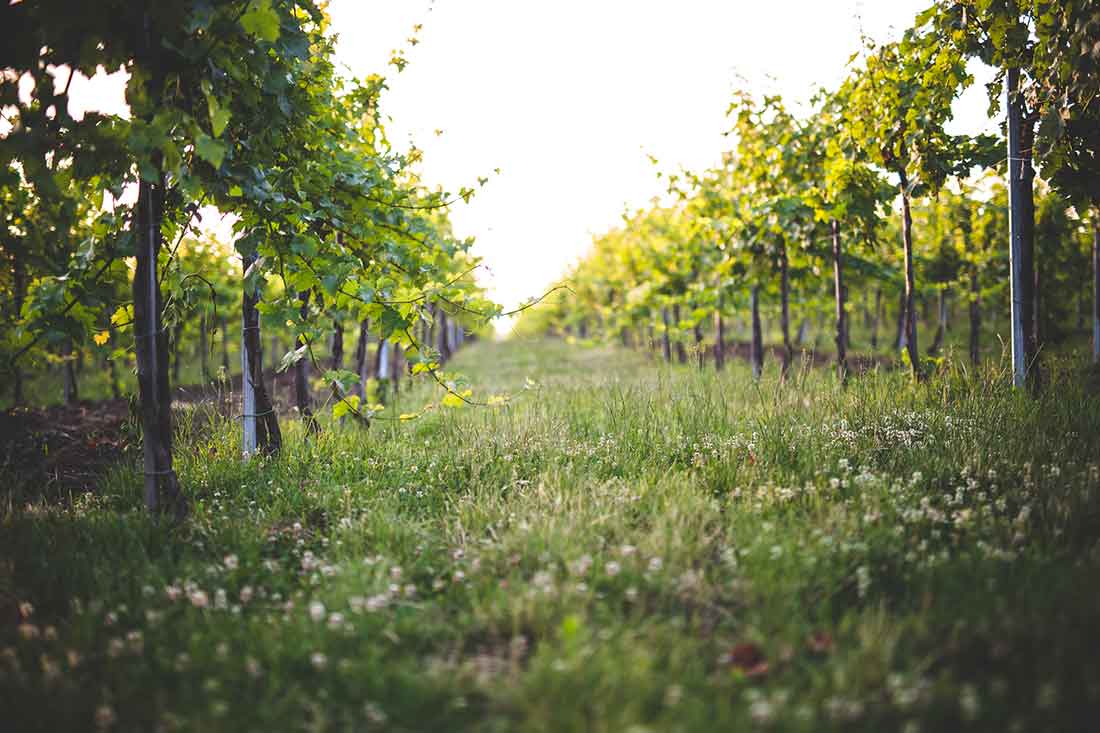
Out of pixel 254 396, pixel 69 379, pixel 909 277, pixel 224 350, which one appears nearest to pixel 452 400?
pixel 254 396

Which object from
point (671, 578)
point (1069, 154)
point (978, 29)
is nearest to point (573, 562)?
point (671, 578)

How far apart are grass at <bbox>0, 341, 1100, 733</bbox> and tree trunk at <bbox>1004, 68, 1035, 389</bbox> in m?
1.31

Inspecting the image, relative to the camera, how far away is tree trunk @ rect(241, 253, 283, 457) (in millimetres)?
5324

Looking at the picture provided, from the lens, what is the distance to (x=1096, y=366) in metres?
8.46

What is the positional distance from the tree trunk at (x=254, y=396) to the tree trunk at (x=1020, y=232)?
736 cm

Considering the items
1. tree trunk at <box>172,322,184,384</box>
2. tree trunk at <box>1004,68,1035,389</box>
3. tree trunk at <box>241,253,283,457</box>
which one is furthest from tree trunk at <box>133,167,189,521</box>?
tree trunk at <box>1004,68,1035,389</box>

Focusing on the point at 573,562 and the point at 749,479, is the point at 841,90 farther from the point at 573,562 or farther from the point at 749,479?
the point at 573,562

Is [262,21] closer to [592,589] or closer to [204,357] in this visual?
[592,589]

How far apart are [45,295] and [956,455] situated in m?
6.07

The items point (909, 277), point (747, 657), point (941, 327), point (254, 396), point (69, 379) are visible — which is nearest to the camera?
point (747, 657)

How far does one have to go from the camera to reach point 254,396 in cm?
543

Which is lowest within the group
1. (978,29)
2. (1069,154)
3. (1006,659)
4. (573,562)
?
(1006,659)

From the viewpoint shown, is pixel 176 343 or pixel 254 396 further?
pixel 176 343

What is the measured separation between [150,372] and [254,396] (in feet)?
5.29
